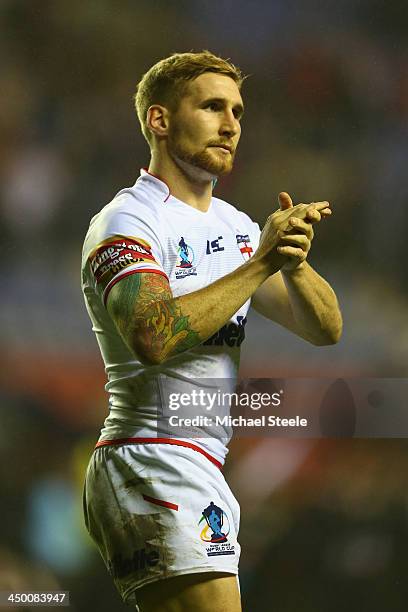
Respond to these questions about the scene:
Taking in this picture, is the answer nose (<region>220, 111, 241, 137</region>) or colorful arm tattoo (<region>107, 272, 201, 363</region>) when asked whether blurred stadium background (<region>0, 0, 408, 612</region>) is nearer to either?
nose (<region>220, 111, 241, 137</region>)

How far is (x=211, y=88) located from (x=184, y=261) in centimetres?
49

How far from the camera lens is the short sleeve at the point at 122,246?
2178 millimetres

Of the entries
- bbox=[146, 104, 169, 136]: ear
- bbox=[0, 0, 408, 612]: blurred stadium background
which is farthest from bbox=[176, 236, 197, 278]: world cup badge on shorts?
bbox=[0, 0, 408, 612]: blurred stadium background

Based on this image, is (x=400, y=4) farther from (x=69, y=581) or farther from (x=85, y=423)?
(x=69, y=581)

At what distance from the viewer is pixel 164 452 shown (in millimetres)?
2236

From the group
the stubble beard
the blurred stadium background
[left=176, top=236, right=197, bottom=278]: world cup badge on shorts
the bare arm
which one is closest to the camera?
the bare arm

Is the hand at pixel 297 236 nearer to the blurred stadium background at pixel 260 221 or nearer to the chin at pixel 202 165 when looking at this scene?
the chin at pixel 202 165

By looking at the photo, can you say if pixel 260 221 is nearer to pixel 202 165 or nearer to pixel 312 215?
pixel 202 165

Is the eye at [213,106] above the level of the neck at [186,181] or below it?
above

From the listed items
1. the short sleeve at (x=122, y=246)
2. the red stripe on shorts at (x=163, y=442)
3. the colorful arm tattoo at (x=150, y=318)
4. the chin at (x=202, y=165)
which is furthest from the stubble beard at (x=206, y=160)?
the red stripe on shorts at (x=163, y=442)

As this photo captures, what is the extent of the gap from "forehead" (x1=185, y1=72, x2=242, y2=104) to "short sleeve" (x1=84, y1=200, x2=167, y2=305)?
382 mm

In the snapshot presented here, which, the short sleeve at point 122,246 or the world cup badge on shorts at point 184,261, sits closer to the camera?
the short sleeve at point 122,246

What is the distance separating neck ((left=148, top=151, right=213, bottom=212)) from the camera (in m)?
2.53

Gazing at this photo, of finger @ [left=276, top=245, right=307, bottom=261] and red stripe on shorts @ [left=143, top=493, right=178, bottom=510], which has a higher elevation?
finger @ [left=276, top=245, right=307, bottom=261]
